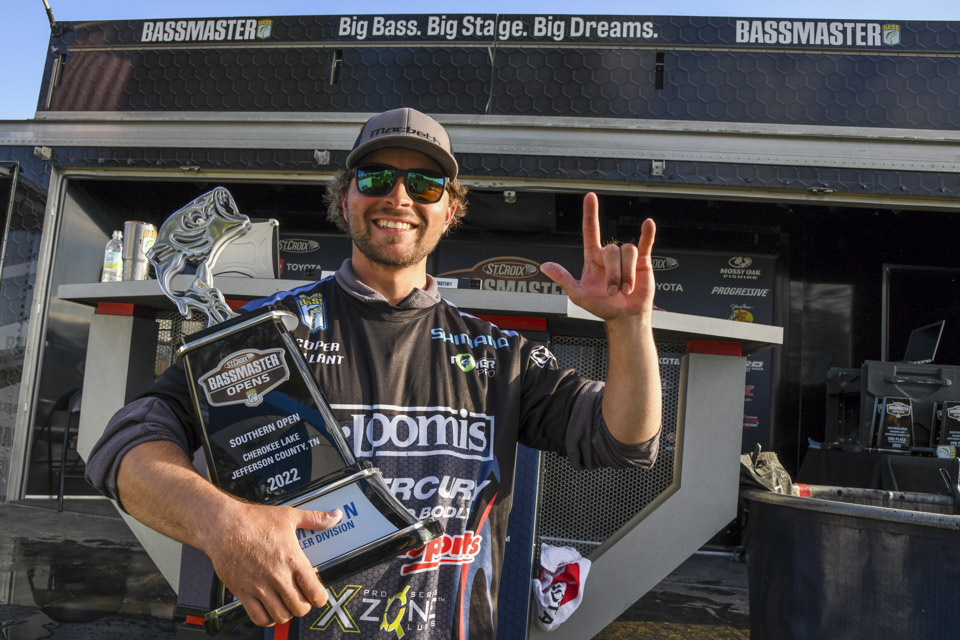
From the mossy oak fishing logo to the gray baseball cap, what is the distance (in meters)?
0.48

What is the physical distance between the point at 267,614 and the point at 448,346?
0.61m

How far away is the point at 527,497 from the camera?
235 centimetres

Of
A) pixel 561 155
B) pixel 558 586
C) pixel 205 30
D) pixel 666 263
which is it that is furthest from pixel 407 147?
pixel 205 30

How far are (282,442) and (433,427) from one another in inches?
11.1

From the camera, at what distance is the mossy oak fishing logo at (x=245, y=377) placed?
110cm

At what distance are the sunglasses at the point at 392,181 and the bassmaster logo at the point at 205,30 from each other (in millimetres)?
3980

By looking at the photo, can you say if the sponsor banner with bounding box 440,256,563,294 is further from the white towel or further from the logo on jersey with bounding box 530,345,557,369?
the logo on jersey with bounding box 530,345,557,369

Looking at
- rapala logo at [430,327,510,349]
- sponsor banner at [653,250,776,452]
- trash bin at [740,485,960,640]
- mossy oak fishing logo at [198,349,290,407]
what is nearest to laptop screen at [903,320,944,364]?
sponsor banner at [653,250,776,452]

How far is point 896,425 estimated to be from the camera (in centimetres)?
372

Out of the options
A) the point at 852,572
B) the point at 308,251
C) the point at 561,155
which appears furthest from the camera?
the point at 308,251

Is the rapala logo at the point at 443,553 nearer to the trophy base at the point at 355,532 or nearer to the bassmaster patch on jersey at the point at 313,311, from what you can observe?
the trophy base at the point at 355,532

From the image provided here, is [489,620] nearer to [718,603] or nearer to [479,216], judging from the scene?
[718,603]

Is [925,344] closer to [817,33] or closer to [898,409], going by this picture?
[898,409]

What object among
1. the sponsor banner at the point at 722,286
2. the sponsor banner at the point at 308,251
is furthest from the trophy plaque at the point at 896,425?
the sponsor banner at the point at 308,251
